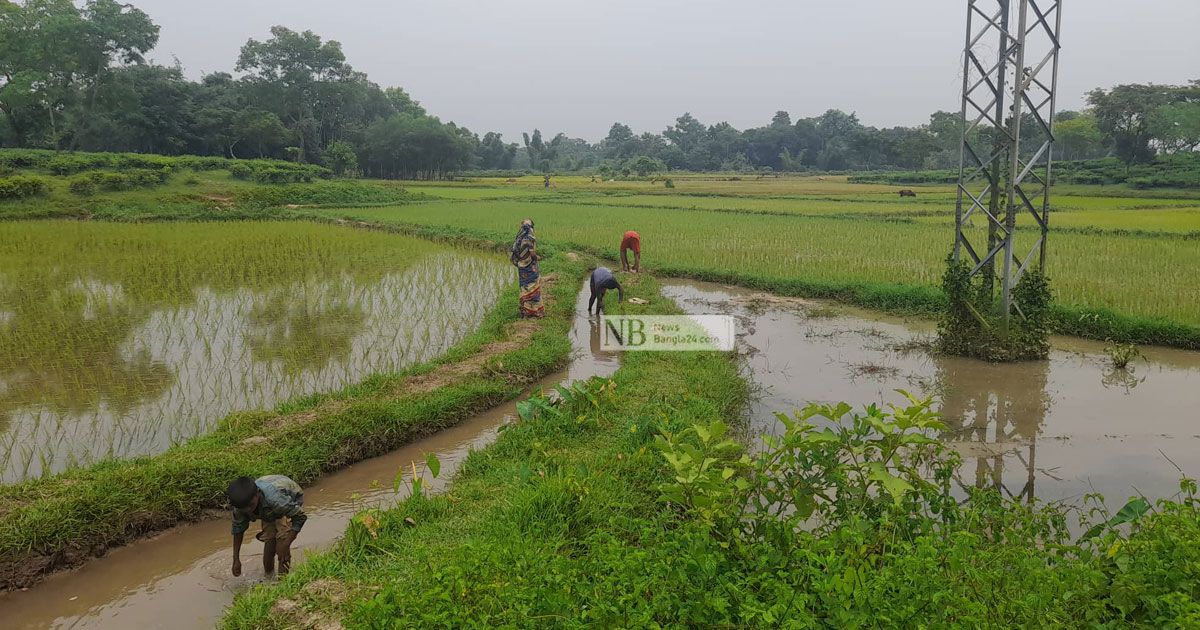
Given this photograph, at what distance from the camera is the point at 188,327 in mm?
8586

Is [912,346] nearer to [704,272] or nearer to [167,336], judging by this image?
[704,272]

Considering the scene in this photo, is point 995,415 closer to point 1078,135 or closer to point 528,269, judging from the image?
point 528,269

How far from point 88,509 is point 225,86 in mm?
51380

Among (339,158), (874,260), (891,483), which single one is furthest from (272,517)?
(339,158)

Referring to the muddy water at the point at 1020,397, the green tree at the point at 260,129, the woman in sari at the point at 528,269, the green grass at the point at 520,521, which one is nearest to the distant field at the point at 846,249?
the muddy water at the point at 1020,397

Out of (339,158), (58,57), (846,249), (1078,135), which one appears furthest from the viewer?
(1078,135)

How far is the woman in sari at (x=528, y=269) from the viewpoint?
28.3 ft

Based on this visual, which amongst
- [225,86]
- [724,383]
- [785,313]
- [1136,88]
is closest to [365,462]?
[724,383]

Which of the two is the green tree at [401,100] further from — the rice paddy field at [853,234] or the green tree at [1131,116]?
the green tree at [1131,116]

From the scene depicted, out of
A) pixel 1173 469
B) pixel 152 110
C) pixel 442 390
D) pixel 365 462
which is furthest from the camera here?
pixel 152 110

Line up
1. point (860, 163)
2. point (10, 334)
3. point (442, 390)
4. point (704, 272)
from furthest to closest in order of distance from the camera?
point (860, 163)
point (704, 272)
point (10, 334)
point (442, 390)

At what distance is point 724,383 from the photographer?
20.9ft

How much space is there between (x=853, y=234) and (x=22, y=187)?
25.1m

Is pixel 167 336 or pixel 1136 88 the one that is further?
pixel 1136 88
